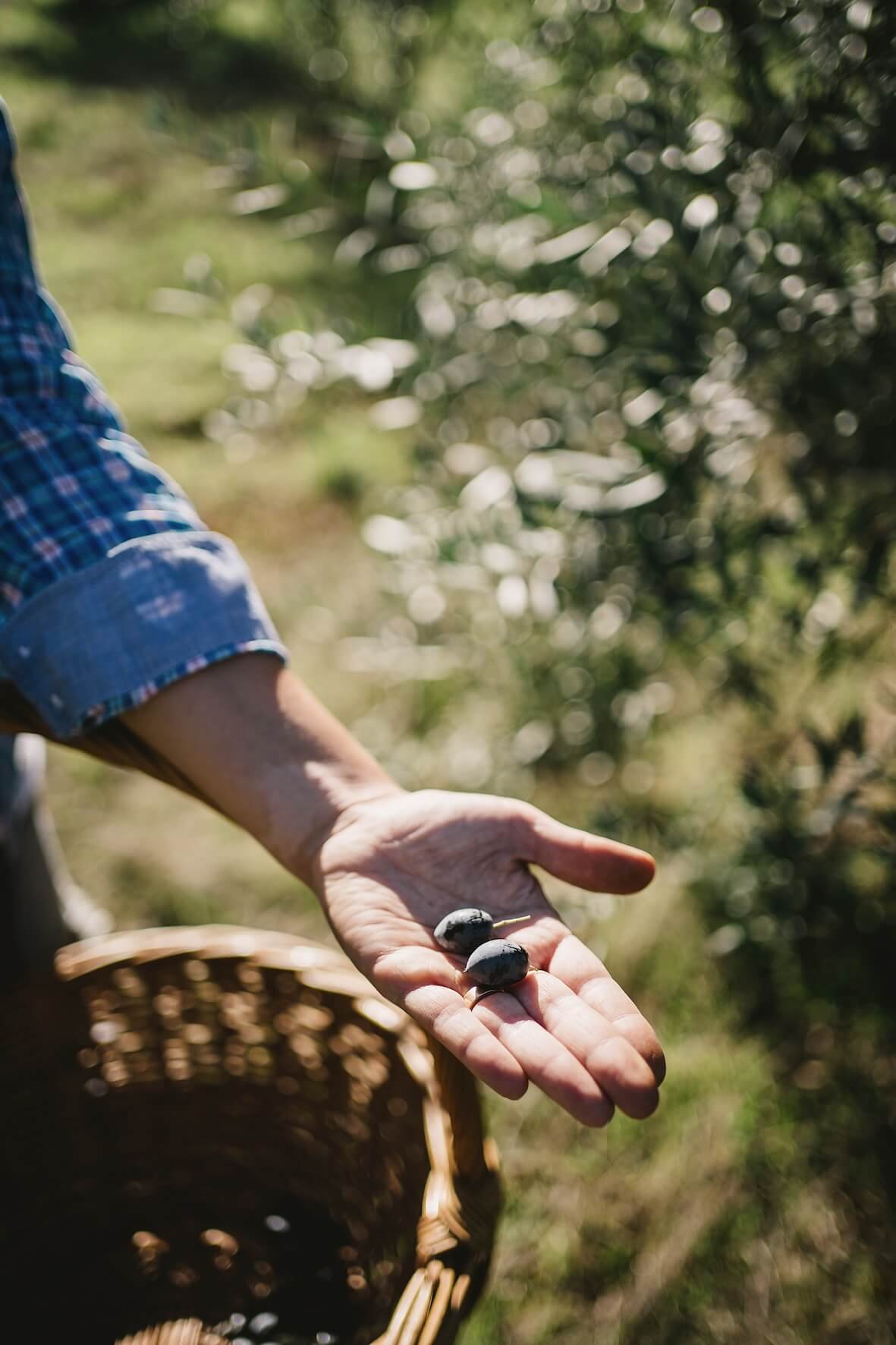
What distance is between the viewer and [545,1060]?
97 centimetres

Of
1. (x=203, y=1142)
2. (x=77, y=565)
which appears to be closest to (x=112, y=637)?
(x=77, y=565)

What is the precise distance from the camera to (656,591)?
1811mm

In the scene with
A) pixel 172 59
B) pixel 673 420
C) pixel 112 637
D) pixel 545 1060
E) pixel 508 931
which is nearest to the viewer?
pixel 545 1060

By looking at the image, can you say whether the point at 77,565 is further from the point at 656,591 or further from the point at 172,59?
the point at 172,59

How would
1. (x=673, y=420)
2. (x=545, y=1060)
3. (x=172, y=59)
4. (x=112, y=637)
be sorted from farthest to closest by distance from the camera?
(x=172, y=59) → (x=673, y=420) → (x=112, y=637) → (x=545, y=1060)

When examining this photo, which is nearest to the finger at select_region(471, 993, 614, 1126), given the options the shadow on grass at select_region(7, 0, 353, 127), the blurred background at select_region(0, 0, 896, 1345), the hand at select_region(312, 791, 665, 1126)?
the hand at select_region(312, 791, 665, 1126)

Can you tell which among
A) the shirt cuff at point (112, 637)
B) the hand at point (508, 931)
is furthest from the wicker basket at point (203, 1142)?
the shirt cuff at point (112, 637)

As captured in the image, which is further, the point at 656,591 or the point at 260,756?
the point at 656,591

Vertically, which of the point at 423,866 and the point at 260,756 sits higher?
the point at 260,756

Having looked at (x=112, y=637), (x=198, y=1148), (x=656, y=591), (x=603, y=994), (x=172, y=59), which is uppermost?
(x=172, y=59)

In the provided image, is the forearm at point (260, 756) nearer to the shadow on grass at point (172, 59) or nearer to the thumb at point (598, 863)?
the thumb at point (598, 863)

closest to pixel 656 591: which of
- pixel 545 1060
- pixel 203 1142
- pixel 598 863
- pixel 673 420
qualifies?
pixel 673 420

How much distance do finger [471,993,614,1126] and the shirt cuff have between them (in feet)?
1.83

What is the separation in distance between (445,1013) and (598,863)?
0.25m
